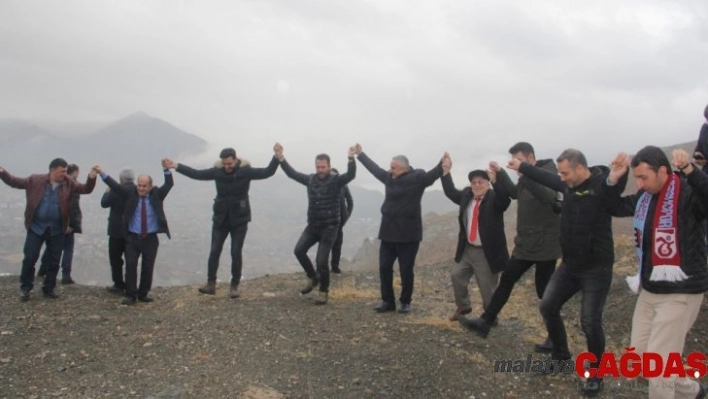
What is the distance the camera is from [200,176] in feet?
33.0

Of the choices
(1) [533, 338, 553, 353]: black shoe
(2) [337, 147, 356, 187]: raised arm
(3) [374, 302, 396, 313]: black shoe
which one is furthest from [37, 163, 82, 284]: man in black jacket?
(1) [533, 338, 553, 353]: black shoe

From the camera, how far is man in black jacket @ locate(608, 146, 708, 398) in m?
4.41

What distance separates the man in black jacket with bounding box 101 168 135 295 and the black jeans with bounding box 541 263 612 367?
797 cm

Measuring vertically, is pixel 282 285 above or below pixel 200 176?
below

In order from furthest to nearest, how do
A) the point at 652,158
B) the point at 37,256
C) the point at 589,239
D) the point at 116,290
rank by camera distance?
the point at 116,290, the point at 37,256, the point at 589,239, the point at 652,158

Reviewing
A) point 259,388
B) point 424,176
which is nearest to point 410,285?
point 424,176

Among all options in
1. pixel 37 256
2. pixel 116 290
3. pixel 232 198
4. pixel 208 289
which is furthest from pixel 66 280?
pixel 232 198

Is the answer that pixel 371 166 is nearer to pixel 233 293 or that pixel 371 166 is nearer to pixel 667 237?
pixel 233 293

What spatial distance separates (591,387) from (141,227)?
7898 millimetres

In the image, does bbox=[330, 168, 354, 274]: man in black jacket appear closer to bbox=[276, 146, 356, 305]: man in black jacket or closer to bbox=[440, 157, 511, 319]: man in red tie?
bbox=[276, 146, 356, 305]: man in black jacket

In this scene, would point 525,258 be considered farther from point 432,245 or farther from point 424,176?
point 432,245

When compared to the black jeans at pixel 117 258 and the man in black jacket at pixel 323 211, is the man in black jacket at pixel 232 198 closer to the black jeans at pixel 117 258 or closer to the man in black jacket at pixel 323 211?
the man in black jacket at pixel 323 211

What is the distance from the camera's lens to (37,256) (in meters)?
8.96

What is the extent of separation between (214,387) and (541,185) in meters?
4.77
